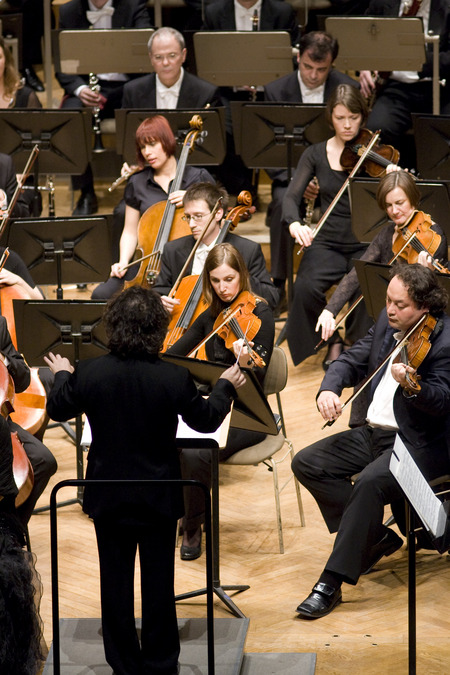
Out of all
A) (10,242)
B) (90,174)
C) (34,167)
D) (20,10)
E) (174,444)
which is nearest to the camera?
(174,444)

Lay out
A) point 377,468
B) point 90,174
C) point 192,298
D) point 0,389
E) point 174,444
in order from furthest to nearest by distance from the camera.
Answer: point 90,174 → point 192,298 → point 377,468 → point 0,389 → point 174,444

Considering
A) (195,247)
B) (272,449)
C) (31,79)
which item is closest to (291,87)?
(195,247)

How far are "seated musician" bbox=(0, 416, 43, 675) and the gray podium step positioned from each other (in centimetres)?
11

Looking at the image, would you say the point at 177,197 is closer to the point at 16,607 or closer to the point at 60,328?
the point at 60,328

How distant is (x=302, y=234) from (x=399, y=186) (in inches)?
31.9

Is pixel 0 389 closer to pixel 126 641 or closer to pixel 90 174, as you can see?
pixel 126 641

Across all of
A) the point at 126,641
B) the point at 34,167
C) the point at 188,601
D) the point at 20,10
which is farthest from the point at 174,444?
the point at 20,10

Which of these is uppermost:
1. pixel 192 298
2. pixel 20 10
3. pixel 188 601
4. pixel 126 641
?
pixel 20 10

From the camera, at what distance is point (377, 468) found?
3416 millimetres

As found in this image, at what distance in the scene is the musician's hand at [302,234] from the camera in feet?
16.4

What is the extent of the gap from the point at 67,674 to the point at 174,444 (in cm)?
72

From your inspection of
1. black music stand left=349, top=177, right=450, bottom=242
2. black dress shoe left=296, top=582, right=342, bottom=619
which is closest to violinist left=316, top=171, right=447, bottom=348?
black music stand left=349, top=177, right=450, bottom=242

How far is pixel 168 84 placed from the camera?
580 cm

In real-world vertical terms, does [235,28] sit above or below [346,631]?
above
